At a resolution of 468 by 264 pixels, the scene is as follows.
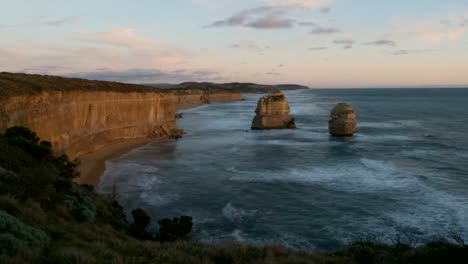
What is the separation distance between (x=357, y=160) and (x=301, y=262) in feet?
89.5

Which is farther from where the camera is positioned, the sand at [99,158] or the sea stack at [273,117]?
the sea stack at [273,117]

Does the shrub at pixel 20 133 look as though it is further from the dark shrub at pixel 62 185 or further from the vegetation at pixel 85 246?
the dark shrub at pixel 62 185

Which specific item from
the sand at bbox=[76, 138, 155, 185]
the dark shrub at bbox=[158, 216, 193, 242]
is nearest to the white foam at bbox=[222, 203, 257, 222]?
the dark shrub at bbox=[158, 216, 193, 242]

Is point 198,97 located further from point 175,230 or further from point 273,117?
point 175,230

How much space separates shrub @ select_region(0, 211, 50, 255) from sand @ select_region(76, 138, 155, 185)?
18458 mm

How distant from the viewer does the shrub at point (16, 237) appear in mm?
7519

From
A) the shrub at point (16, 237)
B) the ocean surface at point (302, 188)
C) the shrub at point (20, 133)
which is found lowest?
the ocean surface at point (302, 188)

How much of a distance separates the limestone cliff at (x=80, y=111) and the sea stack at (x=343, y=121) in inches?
821

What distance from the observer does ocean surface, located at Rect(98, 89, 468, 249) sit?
1888 centimetres

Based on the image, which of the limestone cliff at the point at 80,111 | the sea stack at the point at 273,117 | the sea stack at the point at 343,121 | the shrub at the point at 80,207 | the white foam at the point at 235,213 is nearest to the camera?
the shrub at the point at 80,207

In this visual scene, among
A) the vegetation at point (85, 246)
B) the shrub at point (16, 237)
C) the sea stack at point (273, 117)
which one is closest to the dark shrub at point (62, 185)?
the vegetation at point (85, 246)

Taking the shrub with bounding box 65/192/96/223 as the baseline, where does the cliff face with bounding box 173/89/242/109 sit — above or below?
above

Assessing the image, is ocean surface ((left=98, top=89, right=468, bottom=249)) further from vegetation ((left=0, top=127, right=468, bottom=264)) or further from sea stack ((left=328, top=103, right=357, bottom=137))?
vegetation ((left=0, top=127, right=468, bottom=264))

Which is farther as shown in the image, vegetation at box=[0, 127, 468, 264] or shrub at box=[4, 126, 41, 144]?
shrub at box=[4, 126, 41, 144]
